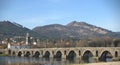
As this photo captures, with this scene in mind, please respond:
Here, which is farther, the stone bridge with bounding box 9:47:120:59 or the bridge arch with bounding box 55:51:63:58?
the bridge arch with bounding box 55:51:63:58

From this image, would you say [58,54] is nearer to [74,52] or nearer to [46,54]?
[46,54]

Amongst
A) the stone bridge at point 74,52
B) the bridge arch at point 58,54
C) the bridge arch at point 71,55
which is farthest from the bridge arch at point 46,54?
the bridge arch at point 71,55

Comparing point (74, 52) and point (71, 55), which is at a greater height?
point (74, 52)

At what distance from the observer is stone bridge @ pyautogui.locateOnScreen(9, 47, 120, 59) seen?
62875 mm

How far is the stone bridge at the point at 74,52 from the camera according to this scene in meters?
62.9

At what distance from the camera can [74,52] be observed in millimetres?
76438

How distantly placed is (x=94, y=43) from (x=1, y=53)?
32.6 meters

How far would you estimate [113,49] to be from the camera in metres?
61.7

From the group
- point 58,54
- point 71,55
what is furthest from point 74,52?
point 58,54

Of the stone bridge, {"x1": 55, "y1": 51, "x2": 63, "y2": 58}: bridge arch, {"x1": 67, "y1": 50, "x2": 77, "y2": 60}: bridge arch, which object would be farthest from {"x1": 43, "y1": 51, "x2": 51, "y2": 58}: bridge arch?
{"x1": 67, "y1": 50, "x2": 77, "y2": 60}: bridge arch

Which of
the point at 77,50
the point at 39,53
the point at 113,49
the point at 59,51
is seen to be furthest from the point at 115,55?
the point at 39,53

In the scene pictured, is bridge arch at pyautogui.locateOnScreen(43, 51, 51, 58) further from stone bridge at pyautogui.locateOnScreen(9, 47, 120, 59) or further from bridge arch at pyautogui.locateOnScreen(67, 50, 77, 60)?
bridge arch at pyautogui.locateOnScreen(67, 50, 77, 60)

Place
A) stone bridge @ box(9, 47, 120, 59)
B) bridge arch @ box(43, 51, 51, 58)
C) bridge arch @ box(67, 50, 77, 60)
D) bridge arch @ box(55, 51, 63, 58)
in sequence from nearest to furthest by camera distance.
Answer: stone bridge @ box(9, 47, 120, 59) < bridge arch @ box(67, 50, 77, 60) < bridge arch @ box(55, 51, 63, 58) < bridge arch @ box(43, 51, 51, 58)

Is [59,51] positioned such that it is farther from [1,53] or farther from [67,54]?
[1,53]
